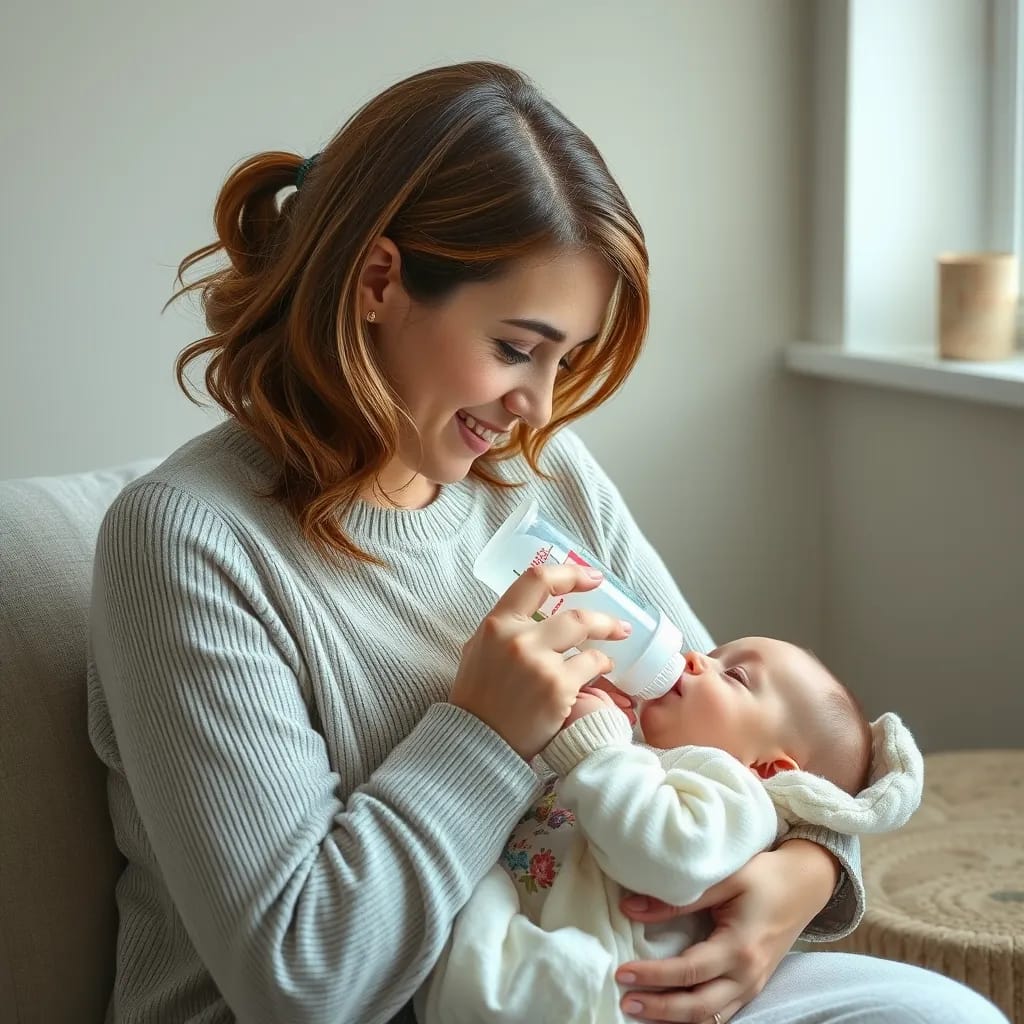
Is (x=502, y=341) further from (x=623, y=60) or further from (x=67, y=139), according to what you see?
(x=623, y=60)

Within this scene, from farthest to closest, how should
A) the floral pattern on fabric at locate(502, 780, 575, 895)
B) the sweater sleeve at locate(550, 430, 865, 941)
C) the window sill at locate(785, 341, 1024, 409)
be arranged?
the window sill at locate(785, 341, 1024, 409), the sweater sleeve at locate(550, 430, 865, 941), the floral pattern on fabric at locate(502, 780, 575, 895)

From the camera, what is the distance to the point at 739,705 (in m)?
1.30

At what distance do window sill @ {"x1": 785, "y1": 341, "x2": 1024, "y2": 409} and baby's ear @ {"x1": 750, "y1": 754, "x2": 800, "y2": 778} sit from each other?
905 mm

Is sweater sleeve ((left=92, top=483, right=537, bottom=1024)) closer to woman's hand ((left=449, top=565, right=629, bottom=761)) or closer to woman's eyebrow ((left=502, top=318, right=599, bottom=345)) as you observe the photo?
woman's hand ((left=449, top=565, right=629, bottom=761))

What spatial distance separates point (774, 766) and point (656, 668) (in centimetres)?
16

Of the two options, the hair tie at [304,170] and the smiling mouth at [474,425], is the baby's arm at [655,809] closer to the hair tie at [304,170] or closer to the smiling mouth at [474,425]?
the smiling mouth at [474,425]

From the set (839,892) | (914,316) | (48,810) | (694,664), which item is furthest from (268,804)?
(914,316)

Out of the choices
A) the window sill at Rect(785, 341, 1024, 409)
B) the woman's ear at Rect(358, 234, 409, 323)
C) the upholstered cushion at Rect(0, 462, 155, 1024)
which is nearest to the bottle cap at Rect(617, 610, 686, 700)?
the woman's ear at Rect(358, 234, 409, 323)

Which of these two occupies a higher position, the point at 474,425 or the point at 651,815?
the point at 474,425

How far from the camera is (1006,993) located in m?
1.50

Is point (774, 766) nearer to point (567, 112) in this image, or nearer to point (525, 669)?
point (525, 669)

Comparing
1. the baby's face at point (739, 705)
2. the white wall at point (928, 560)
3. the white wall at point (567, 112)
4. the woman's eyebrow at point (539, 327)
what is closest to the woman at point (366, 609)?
the woman's eyebrow at point (539, 327)

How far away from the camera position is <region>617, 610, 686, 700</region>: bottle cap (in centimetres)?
127

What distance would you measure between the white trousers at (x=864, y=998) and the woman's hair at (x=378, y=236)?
1.89 ft
